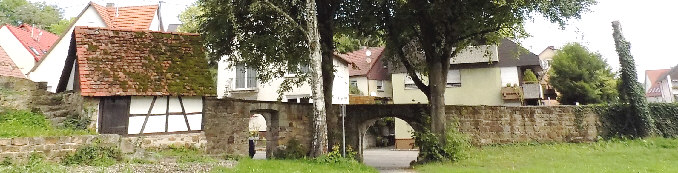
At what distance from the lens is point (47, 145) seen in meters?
8.27

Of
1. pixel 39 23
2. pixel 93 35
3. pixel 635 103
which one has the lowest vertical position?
pixel 635 103

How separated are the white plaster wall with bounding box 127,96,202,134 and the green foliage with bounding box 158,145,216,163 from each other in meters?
0.56

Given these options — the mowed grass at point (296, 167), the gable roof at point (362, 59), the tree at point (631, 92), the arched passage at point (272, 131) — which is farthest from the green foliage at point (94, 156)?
the tree at point (631, 92)

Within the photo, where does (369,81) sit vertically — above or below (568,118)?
above

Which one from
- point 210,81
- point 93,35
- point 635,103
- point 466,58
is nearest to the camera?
point 93,35

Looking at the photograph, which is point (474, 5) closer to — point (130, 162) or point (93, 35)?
point (130, 162)

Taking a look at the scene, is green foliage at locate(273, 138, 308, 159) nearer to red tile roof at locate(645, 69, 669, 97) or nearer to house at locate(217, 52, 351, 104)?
house at locate(217, 52, 351, 104)

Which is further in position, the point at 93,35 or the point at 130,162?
the point at 93,35

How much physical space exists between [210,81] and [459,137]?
843 centimetres

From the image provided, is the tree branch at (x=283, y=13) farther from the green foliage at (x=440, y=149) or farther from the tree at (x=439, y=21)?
the green foliage at (x=440, y=149)

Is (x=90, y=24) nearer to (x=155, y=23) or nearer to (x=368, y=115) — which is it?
(x=155, y=23)

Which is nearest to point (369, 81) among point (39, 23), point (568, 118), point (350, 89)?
point (350, 89)

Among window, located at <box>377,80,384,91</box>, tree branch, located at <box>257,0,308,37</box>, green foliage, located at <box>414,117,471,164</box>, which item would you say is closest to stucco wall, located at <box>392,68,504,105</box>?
window, located at <box>377,80,384,91</box>

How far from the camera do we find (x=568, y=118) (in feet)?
61.3
